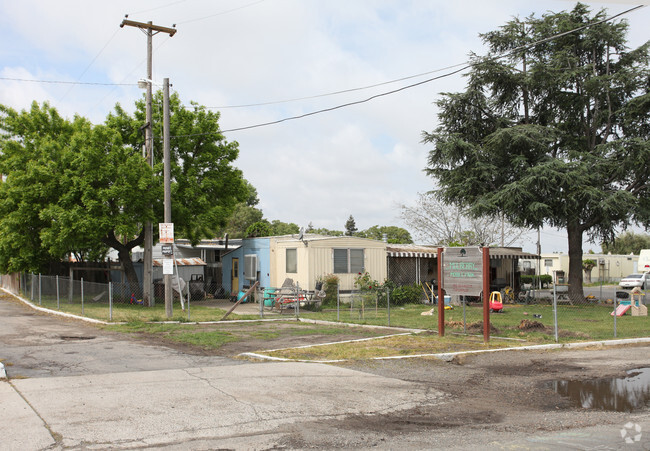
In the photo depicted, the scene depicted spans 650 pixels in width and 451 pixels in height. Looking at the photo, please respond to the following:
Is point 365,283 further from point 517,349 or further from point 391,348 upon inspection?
point 517,349

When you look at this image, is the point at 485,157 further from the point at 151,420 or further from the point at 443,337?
the point at 151,420

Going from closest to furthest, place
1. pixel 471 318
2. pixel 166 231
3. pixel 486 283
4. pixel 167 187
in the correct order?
1. pixel 486 283
2. pixel 166 231
3. pixel 167 187
4. pixel 471 318

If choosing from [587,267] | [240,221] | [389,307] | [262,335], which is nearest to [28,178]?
[262,335]

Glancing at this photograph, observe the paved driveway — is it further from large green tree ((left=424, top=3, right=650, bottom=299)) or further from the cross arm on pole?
large green tree ((left=424, top=3, right=650, bottom=299))

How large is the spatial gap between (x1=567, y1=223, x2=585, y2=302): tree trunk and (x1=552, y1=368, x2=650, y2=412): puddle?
731 inches

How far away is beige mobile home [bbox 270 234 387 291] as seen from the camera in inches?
925

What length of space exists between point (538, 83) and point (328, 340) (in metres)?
18.5

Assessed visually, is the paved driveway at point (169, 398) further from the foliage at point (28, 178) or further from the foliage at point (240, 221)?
the foliage at point (240, 221)

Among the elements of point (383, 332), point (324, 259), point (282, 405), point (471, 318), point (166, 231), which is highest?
point (166, 231)

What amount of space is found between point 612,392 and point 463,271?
5037 mm

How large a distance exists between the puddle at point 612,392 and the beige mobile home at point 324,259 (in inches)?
591

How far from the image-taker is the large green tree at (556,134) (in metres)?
25.0

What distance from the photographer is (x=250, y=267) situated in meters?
26.2

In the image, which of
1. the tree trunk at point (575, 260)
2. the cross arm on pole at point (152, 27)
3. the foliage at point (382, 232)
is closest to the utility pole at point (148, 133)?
the cross arm on pole at point (152, 27)
